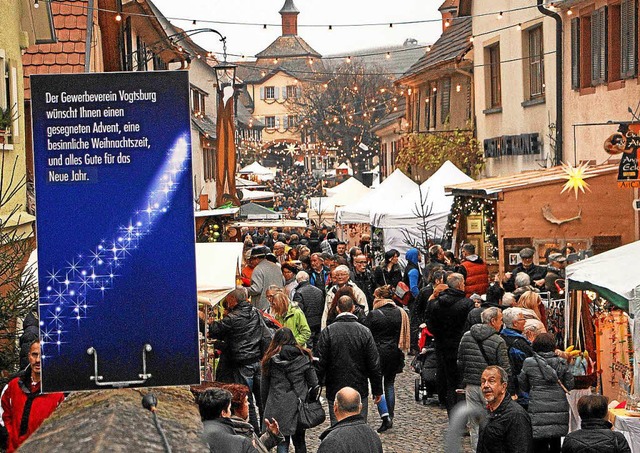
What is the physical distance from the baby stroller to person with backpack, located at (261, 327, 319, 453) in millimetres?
3636

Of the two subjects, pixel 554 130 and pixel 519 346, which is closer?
pixel 519 346

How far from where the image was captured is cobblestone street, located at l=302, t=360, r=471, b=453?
42.1 ft

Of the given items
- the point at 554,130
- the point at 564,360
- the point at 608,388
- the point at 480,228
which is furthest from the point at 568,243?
the point at 564,360

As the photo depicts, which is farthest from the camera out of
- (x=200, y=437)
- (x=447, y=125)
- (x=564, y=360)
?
(x=447, y=125)

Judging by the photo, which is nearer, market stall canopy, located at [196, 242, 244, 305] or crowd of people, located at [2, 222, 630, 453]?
crowd of people, located at [2, 222, 630, 453]

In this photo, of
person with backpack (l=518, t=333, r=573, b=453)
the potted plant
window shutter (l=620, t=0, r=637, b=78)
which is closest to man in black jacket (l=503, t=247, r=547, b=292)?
window shutter (l=620, t=0, r=637, b=78)

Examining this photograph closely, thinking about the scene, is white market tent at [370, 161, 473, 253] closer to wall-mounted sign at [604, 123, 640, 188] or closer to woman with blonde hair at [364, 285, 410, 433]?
wall-mounted sign at [604, 123, 640, 188]

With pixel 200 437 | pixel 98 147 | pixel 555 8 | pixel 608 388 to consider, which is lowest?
pixel 608 388

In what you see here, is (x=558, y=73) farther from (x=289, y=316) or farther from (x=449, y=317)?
(x=289, y=316)

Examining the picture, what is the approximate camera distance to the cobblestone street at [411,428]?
12837 mm

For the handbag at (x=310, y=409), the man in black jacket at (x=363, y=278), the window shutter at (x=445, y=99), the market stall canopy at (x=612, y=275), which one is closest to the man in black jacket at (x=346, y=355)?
the handbag at (x=310, y=409)

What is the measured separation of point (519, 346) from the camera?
36.9 ft

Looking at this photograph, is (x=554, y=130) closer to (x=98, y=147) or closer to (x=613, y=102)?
(x=613, y=102)

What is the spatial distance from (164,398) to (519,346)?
201 inches
